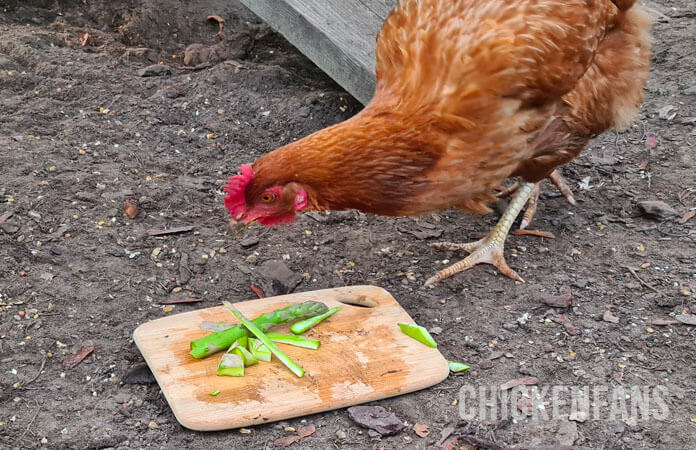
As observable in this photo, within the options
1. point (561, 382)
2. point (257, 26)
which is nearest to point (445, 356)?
point (561, 382)

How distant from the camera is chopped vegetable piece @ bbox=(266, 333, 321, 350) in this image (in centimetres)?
309

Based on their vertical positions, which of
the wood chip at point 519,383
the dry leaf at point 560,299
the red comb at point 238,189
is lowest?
the wood chip at point 519,383

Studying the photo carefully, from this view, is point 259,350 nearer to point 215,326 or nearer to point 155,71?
point 215,326

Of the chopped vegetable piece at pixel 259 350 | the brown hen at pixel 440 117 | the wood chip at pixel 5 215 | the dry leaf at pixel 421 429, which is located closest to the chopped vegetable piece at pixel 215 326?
the chopped vegetable piece at pixel 259 350

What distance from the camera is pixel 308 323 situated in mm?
3203

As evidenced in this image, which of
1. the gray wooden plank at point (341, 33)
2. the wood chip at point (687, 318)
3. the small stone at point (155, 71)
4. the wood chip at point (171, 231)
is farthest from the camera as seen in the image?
the small stone at point (155, 71)

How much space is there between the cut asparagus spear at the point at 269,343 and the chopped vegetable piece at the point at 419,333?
531 millimetres

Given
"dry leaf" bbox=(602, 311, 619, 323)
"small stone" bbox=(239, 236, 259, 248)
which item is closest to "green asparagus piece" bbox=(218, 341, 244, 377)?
"small stone" bbox=(239, 236, 259, 248)

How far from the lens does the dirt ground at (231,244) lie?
9.31ft

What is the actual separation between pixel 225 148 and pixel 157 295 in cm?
138

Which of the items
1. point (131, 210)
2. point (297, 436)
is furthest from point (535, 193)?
point (131, 210)

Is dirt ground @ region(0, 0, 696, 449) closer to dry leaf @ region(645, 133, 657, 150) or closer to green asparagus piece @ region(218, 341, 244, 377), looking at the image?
dry leaf @ region(645, 133, 657, 150)

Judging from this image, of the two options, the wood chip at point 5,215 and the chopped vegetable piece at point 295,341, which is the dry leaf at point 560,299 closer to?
the chopped vegetable piece at point 295,341

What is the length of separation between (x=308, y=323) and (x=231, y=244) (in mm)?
828
